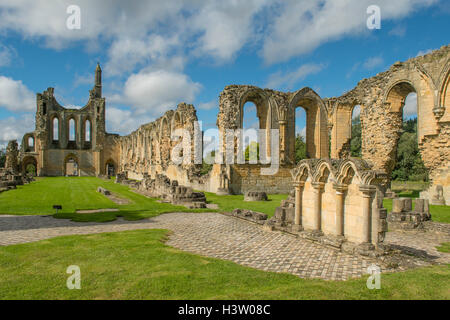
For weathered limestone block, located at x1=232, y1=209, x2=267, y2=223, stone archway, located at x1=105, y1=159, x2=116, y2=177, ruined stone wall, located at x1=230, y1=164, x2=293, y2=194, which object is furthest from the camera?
stone archway, located at x1=105, y1=159, x2=116, y2=177

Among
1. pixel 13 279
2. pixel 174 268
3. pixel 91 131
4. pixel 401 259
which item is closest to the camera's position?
pixel 13 279

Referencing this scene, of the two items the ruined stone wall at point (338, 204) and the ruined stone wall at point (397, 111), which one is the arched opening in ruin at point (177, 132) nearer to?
the ruined stone wall at point (397, 111)

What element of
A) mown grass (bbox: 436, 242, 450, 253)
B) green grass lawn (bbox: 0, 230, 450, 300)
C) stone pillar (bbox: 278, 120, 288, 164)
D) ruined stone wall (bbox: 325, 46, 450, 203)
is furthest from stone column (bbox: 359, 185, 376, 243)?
stone pillar (bbox: 278, 120, 288, 164)

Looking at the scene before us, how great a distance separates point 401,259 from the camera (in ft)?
19.2

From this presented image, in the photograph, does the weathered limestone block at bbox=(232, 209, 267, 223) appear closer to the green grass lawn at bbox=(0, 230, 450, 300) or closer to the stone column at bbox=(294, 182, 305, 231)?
the stone column at bbox=(294, 182, 305, 231)

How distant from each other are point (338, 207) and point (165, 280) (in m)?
4.39

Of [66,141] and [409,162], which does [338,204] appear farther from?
[66,141]

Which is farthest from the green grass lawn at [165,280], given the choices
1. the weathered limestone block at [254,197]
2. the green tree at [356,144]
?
the green tree at [356,144]

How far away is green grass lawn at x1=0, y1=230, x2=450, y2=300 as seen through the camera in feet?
13.2

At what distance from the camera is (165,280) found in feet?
14.7

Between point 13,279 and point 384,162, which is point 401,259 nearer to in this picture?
point 13,279

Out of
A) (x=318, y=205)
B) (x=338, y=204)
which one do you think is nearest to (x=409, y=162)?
(x=318, y=205)

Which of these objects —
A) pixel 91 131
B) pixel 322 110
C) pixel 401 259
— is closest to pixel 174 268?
pixel 401 259
